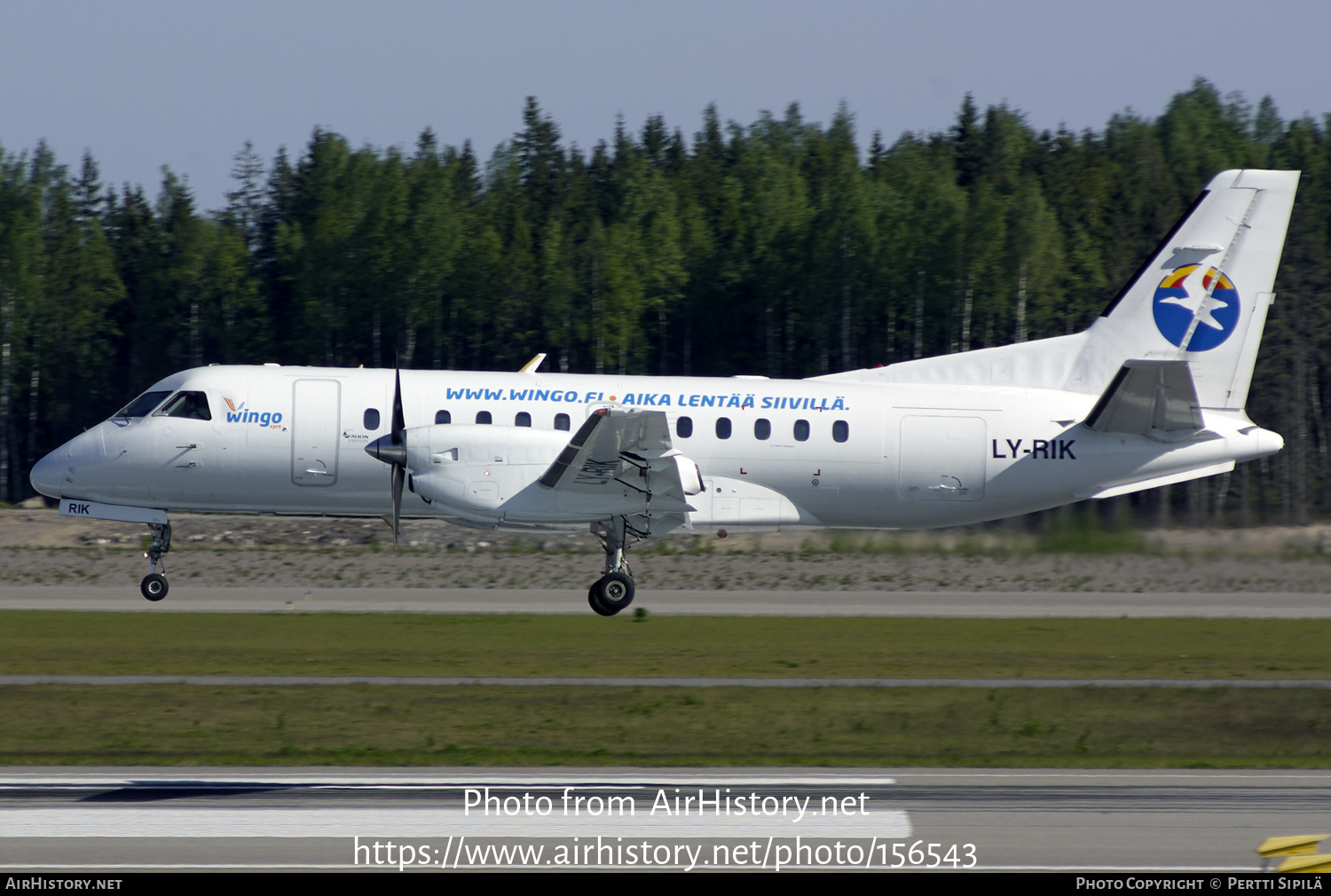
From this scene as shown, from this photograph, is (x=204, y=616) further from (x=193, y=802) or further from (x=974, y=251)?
(x=974, y=251)

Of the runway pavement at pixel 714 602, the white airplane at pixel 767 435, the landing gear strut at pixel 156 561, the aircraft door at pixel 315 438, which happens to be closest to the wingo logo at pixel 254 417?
the white airplane at pixel 767 435

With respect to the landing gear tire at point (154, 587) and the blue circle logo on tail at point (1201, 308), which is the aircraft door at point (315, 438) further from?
the blue circle logo on tail at point (1201, 308)

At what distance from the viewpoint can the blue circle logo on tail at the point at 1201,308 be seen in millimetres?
21859

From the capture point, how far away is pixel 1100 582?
2988 centimetres

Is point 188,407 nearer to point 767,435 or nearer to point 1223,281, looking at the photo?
point 767,435

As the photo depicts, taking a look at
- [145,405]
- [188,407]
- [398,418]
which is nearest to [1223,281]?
[398,418]

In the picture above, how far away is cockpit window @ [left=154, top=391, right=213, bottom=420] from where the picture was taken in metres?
21.1

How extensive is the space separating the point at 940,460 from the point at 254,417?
11.2m

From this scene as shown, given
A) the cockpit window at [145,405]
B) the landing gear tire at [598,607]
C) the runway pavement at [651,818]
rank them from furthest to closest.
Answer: the cockpit window at [145,405]
the landing gear tire at [598,607]
the runway pavement at [651,818]

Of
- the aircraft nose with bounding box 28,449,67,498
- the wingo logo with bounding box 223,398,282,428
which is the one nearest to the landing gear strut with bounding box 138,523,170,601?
the aircraft nose with bounding box 28,449,67,498

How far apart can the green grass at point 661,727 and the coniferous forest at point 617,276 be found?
2746cm

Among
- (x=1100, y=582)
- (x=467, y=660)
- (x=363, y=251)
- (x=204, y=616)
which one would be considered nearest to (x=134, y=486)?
(x=204, y=616)

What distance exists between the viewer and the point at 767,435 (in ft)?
69.3

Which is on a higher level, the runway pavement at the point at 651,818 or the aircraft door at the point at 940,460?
the aircraft door at the point at 940,460
